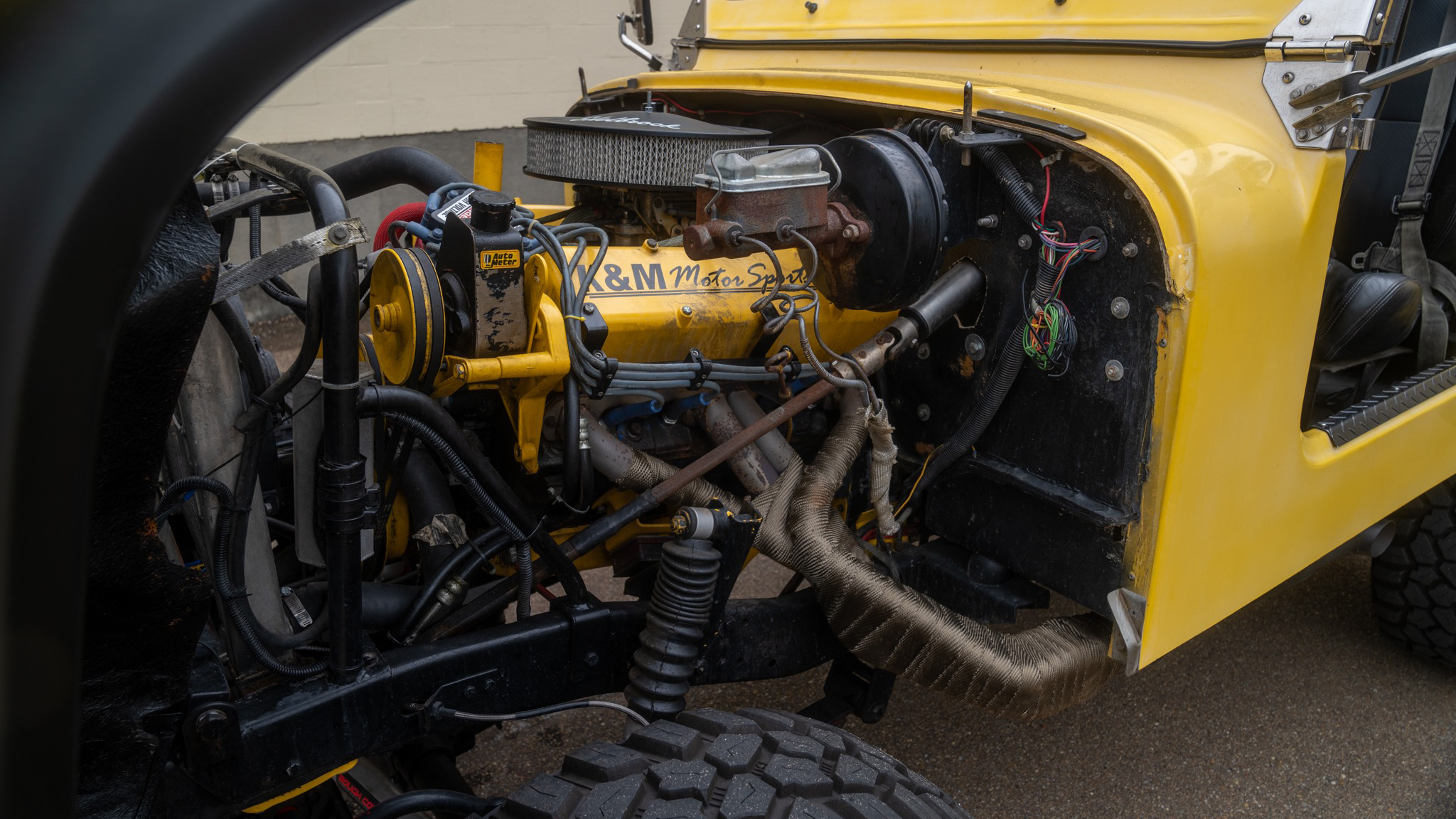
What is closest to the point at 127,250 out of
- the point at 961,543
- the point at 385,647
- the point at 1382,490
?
the point at 385,647

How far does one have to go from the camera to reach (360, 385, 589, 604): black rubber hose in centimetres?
140

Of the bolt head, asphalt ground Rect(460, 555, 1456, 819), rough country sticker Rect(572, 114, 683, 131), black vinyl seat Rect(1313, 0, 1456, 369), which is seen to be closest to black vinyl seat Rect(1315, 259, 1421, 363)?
black vinyl seat Rect(1313, 0, 1456, 369)

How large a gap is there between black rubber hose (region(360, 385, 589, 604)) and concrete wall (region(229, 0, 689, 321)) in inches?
163

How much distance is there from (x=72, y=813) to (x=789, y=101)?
1.75 meters

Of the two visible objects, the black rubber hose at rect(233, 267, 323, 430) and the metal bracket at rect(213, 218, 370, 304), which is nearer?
the metal bracket at rect(213, 218, 370, 304)

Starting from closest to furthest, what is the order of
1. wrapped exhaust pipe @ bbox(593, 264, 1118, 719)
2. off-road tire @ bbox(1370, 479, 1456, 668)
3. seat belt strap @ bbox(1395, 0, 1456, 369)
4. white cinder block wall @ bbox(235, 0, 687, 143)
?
wrapped exhaust pipe @ bbox(593, 264, 1118, 719) < seat belt strap @ bbox(1395, 0, 1456, 369) < off-road tire @ bbox(1370, 479, 1456, 668) < white cinder block wall @ bbox(235, 0, 687, 143)

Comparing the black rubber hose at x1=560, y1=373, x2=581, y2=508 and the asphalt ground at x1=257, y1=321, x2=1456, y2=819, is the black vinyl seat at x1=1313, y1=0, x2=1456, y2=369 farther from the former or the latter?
the black rubber hose at x1=560, y1=373, x2=581, y2=508

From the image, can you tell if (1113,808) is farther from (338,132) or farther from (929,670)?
(338,132)

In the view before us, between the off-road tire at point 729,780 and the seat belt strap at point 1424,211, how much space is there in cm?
150

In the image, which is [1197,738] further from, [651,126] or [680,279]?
[651,126]

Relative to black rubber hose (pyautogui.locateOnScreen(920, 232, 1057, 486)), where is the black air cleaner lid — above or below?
above

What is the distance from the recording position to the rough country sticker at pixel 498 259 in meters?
1.52

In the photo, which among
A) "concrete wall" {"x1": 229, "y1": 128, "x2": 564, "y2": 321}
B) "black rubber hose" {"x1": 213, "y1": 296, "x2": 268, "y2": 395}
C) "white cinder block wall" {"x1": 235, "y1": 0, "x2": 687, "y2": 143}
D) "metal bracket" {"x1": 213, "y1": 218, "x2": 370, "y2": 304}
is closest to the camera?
"metal bracket" {"x1": 213, "y1": 218, "x2": 370, "y2": 304}

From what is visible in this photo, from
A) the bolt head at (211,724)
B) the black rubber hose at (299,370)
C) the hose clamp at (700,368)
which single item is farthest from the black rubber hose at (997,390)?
the bolt head at (211,724)
